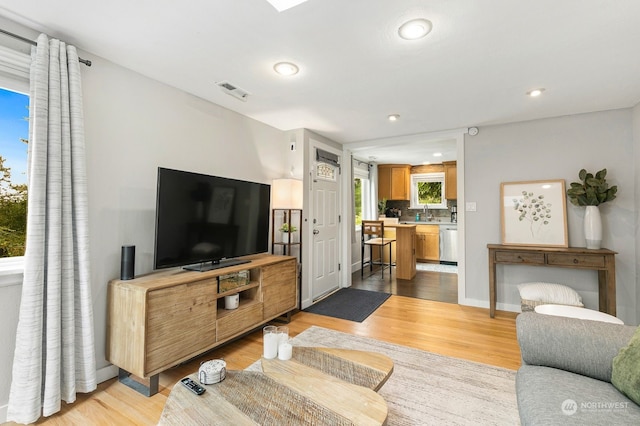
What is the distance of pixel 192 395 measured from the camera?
4.14ft

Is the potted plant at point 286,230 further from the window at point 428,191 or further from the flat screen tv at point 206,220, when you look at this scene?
the window at point 428,191

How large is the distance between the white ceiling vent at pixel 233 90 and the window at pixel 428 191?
5.53m

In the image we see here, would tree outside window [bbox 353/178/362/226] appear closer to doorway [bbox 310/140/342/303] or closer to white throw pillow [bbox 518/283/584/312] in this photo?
doorway [bbox 310/140/342/303]

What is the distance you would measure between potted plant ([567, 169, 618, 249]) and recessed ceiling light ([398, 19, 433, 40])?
2567 mm

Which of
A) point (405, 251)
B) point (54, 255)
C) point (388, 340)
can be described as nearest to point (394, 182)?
point (405, 251)

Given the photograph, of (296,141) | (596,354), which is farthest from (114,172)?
(596,354)

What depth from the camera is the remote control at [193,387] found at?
128 cm

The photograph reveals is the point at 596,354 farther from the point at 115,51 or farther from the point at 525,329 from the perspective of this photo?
the point at 115,51

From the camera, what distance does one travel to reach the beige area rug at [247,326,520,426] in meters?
1.72

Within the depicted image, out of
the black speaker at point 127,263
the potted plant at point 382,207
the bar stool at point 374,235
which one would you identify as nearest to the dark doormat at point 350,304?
the bar stool at point 374,235

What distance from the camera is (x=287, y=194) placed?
3.44 m

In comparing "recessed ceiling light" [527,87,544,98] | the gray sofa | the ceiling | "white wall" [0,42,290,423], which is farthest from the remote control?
"recessed ceiling light" [527,87,544,98]

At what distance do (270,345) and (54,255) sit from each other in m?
1.37

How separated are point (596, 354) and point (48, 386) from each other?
285 cm
